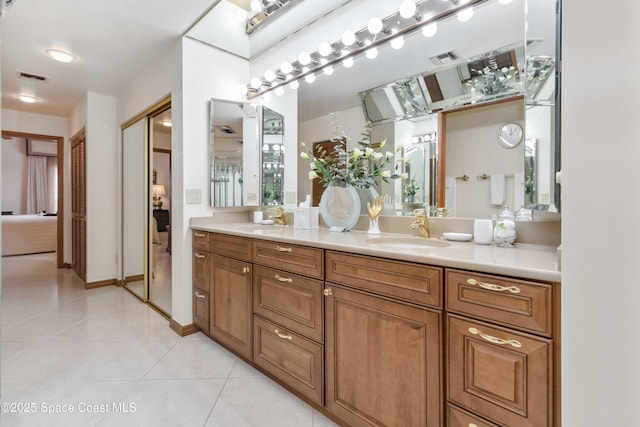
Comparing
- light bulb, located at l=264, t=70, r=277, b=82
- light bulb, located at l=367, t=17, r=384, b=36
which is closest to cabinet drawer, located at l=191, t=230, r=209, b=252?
light bulb, located at l=264, t=70, r=277, b=82

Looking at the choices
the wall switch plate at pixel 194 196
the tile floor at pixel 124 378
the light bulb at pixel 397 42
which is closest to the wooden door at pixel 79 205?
the tile floor at pixel 124 378

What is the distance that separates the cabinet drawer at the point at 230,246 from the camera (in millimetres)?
1887

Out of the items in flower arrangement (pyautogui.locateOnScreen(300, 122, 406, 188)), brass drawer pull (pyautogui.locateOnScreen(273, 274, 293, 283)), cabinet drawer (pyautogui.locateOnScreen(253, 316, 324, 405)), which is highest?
flower arrangement (pyautogui.locateOnScreen(300, 122, 406, 188))

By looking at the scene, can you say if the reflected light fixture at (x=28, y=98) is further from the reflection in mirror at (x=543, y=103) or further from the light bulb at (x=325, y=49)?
the reflection in mirror at (x=543, y=103)

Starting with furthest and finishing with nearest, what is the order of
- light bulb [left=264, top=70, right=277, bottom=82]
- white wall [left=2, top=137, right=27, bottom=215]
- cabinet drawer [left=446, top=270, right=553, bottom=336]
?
white wall [left=2, top=137, right=27, bottom=215] → light bulb [left=264, top=70, right=277, bottom=82] → cabinet drawer [left=446, top=270, right=553, bottom=336]

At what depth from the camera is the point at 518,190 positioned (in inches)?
57.2

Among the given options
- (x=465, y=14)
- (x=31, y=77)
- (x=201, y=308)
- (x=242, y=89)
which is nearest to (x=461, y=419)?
(x=465, y=14)

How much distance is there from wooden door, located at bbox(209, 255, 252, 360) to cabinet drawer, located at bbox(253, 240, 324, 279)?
17 centimetres

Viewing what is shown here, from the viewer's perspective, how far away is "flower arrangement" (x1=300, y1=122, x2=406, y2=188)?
1.96 meters

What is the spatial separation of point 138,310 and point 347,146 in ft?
8.74
